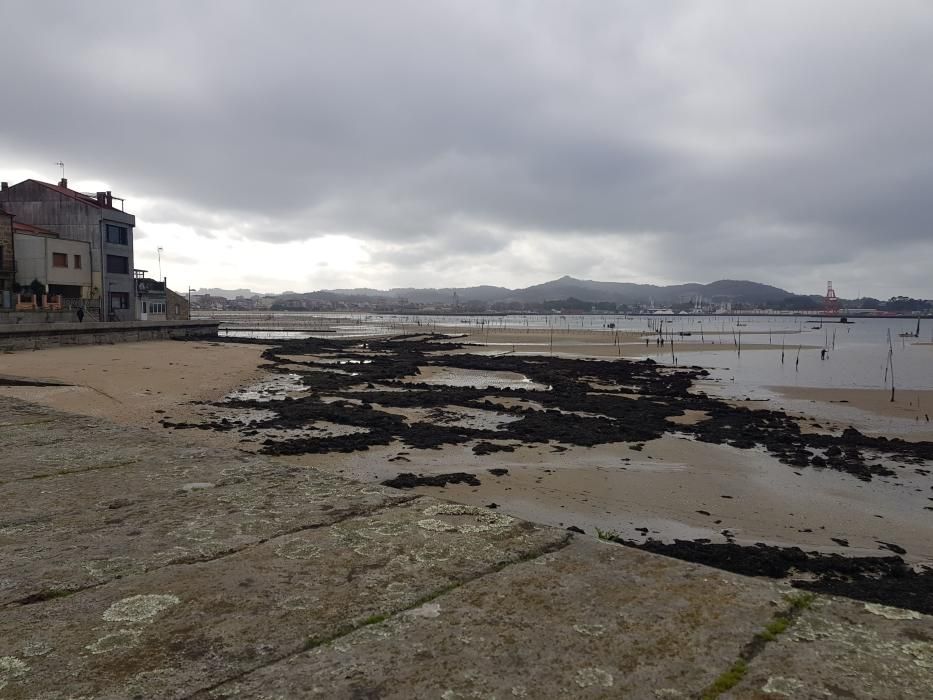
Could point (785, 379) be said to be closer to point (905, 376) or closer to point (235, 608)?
point (905, 376)

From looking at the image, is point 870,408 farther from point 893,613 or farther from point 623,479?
point 893,613

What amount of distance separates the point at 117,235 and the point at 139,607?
49.4 meters

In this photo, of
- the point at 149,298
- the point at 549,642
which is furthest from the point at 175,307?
the point at 549,642

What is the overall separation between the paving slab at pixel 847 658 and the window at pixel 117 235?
163ft

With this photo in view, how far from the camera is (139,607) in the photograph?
2.21 metres

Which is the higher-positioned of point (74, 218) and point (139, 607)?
point (74, 218)

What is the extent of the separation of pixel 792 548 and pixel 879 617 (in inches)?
242

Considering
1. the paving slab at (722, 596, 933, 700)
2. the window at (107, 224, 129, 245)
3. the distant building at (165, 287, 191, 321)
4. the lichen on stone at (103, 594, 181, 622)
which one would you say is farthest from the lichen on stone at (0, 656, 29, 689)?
the distant building at (165, 287, 191, 321)

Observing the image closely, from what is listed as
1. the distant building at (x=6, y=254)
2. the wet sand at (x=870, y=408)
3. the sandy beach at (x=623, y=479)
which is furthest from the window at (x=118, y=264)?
the wet sand at (x=870, y=408)

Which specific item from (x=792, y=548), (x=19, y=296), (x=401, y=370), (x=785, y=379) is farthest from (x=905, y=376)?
(x=19, y=296)

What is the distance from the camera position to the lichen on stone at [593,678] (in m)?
1.79

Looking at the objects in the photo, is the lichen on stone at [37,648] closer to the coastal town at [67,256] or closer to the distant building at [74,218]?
the coastal town at [67,256]

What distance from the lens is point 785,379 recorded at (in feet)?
102

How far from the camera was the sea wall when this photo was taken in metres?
24.4
